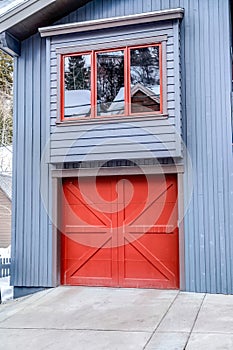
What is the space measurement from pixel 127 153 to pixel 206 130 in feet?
4.65

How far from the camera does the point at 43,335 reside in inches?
201

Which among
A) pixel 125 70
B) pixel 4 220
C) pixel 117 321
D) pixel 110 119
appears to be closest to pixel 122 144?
pixel 110 119

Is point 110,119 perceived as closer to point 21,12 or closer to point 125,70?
point 125,70

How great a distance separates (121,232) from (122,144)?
1.67 meters

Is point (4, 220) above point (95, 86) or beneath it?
beneath

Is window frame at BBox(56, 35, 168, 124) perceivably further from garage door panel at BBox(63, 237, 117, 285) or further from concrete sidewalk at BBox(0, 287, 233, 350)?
concrete sidewalk at BBox(0, 287, 233, 350)

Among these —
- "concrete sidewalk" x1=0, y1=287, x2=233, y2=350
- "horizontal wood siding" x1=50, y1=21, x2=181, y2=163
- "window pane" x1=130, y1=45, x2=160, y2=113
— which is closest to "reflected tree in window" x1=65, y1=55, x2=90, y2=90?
"horizontal wood siding" x1=50, y1=21, x2=181, y2=163

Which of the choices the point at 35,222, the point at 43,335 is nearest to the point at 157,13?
the point at 35,222

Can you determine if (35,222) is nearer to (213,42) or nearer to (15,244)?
(15,244)

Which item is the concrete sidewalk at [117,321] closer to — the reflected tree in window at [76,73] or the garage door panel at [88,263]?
the garage door panel at [88,263]

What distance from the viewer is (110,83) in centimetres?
755

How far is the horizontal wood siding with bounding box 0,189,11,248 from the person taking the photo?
18812mm

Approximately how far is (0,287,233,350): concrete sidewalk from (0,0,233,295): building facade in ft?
2.12

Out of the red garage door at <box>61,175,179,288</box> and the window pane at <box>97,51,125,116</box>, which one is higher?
the window pane at <box>97,51,125,116</box>
